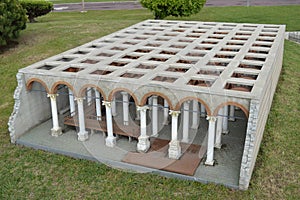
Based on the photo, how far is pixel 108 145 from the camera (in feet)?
61.4

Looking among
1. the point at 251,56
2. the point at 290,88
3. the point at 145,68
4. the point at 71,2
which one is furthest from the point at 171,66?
the point at 71,2

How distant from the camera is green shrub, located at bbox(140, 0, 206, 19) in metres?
35.2

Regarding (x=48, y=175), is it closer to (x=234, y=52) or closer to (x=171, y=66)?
(x=171, y=66)

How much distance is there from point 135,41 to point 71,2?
4397 centimetres

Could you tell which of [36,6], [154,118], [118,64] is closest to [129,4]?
[36,6]

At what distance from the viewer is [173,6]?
35.5m

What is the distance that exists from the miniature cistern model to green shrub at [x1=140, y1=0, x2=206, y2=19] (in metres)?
11.9

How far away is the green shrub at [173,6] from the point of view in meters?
35.2

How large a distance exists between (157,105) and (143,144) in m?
2.27

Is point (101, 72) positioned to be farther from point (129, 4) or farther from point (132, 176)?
point (129, 4)

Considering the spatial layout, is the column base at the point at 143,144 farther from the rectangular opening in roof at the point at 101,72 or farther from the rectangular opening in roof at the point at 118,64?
the rectangular opening in roof at the point at 118,64

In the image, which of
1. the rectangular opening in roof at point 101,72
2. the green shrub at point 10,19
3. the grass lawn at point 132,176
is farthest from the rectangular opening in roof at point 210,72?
the green shrub at point 10,19

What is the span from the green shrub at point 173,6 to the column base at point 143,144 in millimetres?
20266

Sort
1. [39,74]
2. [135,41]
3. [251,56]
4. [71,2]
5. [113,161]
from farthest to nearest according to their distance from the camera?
→ [71,2]
[135,41]
[251,56]
[39,74]
[113,161]
